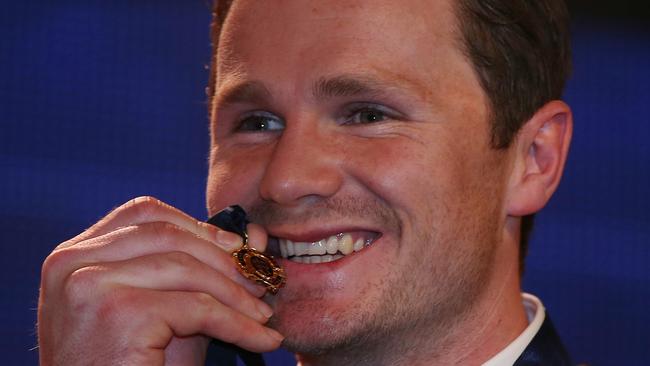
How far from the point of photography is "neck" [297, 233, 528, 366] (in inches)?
105

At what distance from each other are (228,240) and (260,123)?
34 centimetres

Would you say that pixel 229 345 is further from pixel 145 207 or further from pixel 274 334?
pixel 145 207

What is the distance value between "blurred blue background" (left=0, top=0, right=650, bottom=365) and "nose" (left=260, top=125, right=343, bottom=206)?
1.90 metres

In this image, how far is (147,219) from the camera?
255cm

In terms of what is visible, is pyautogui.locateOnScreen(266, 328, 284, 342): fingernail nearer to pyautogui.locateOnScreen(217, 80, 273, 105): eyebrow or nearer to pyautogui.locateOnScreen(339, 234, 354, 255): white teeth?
pyautogui.locateOnScreen(339, 234, 354, 255): white teeth

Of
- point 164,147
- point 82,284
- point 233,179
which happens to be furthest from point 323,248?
point 164,147

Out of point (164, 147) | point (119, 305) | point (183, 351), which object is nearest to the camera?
point (119, 305)

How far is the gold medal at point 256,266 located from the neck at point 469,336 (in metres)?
0.22

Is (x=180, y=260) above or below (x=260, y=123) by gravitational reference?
below

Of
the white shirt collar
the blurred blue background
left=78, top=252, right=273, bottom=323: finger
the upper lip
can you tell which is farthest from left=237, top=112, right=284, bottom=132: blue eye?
the blurred blue background

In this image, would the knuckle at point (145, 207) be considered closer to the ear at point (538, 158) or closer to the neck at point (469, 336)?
the neck at point (469, 336)

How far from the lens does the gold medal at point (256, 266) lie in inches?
99.8

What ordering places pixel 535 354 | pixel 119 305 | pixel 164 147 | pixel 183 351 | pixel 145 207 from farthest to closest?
pixel 164 147 → pixel 535 354 → pixel 183 351 → pixel 145 207 → pixel 119 305

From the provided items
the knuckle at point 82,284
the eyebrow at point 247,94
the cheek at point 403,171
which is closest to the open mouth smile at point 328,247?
the cheek at point 403,171
